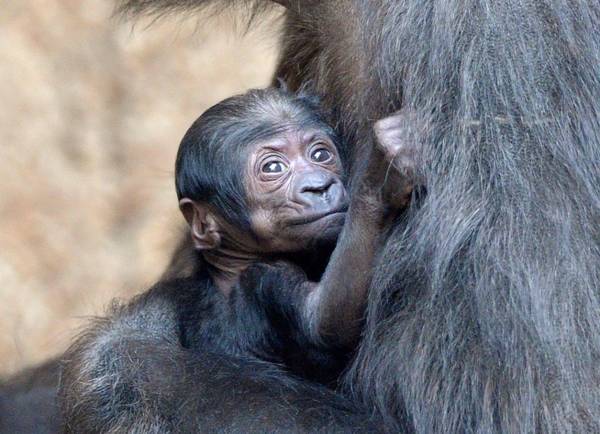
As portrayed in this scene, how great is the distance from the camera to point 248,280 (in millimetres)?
3406

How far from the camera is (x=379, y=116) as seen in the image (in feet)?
9.98

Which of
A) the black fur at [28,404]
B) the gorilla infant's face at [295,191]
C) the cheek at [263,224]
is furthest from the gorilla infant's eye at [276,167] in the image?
the black fur at [28,404]

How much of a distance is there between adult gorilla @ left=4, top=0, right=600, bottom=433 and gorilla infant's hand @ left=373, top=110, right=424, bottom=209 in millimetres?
28

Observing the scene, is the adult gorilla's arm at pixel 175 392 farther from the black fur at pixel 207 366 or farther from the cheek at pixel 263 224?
the cheek at pixel 263 224

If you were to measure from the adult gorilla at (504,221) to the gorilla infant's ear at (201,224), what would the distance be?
2.51ft

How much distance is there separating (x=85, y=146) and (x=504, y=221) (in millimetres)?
3587

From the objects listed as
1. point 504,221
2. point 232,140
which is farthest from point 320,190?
point 504,221

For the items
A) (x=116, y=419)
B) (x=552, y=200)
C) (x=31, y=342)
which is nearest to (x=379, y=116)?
(x=552, y=200)

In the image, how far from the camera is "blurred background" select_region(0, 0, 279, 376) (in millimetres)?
5844

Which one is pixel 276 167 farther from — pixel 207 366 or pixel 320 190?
pixel 207 366

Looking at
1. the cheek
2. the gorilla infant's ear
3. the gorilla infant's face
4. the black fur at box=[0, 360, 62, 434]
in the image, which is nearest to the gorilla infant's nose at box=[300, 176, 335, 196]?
the gorilla infant's face

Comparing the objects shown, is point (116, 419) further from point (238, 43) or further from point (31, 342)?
point (238, 43)

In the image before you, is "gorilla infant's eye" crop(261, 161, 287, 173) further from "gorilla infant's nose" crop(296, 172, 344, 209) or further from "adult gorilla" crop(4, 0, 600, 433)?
"adult gorilla" crop(4, 0, 600, 433)

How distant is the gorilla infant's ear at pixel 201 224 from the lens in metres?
3.54
